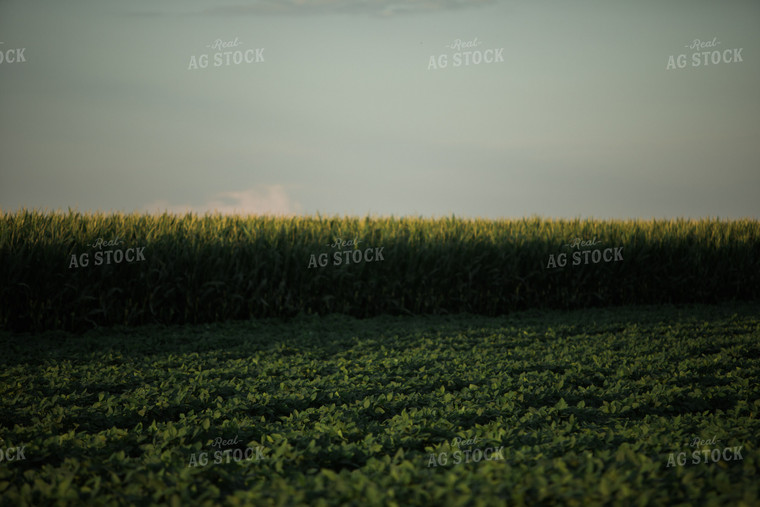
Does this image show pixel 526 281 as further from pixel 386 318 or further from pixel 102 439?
pixel 102 439

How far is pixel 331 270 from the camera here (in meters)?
11.8

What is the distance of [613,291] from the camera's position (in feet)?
45.2

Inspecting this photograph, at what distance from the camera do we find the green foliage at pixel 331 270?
10.5 m

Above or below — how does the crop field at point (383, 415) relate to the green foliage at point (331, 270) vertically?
below

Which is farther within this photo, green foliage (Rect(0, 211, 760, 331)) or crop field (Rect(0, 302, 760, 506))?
green foliage (Rect(0, 211, 760, 331))

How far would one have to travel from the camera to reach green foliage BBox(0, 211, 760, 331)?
10.5 meters

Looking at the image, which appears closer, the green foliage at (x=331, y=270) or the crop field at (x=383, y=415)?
the crop field at (x=383, y=415)

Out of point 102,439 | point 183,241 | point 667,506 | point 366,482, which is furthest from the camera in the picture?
point 183,241

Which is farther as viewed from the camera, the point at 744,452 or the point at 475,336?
the point at 475,336

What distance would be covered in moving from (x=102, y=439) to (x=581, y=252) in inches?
451

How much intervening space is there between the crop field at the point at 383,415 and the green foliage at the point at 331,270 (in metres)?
0.87

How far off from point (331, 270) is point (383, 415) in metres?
6.37

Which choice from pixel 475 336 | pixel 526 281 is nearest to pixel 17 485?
pixel 475 336

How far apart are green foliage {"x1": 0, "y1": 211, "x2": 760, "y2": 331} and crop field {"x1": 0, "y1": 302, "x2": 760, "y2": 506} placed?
866mm
